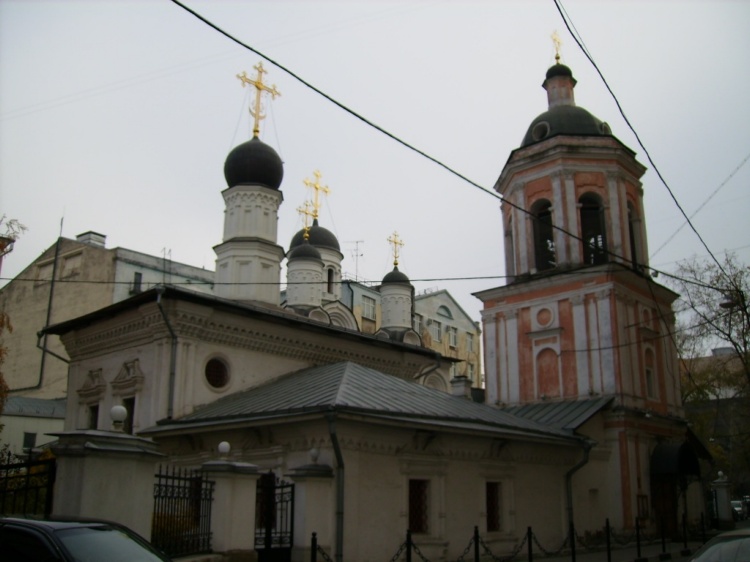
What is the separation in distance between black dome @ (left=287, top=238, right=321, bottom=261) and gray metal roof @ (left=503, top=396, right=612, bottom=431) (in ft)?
55.8

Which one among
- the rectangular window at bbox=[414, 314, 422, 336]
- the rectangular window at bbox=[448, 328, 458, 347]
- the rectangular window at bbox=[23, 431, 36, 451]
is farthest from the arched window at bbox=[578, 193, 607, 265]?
the rectangular window at bbox=[448, 328, 458, 347]

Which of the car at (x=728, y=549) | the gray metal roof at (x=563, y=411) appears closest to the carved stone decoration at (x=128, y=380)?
the gray metal roof at (x=563, y=411)

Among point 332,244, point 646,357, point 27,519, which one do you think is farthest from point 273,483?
point 332,244

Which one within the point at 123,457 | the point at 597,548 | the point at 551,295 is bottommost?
the point at 597,548

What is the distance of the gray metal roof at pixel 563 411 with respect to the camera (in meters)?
19.8

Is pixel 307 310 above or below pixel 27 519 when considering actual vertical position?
above

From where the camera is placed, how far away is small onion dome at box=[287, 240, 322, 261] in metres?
37.3

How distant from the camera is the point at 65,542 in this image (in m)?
6.20

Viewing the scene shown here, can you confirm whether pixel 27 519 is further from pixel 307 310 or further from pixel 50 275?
pixel 50 275

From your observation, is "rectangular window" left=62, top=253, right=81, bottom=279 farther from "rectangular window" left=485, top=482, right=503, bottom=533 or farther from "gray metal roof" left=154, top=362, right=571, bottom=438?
"rectangular window" left=485, top=482, right=503, bottom=533

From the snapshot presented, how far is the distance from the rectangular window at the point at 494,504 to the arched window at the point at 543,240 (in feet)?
29.9

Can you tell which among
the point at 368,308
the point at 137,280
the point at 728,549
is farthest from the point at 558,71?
the point at 368,308

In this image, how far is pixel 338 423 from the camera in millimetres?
13117

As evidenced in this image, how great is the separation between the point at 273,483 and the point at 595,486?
1102cm
